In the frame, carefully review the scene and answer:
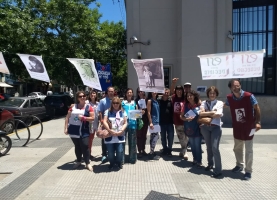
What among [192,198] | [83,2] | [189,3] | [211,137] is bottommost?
[192,198]

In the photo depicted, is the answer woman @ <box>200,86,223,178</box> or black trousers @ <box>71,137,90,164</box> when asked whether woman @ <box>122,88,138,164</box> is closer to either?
black trousers @ <box>71,137,90,164</box>

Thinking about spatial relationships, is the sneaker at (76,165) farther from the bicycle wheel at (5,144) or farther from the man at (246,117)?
the man at (246,117)

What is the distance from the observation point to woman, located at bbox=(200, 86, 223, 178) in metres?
5.71

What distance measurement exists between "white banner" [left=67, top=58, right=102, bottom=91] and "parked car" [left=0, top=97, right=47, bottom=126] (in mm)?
4720

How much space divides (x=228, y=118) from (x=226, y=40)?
351cm

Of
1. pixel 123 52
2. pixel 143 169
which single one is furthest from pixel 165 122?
pixel 123 52

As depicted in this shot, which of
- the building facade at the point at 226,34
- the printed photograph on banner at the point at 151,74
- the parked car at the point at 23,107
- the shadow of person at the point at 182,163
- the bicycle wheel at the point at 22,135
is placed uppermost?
the building facade at the point at 226,34

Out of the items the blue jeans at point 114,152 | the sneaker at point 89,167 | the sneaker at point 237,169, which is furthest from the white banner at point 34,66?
the sneaker at point 237,169

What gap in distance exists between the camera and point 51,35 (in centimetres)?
1892

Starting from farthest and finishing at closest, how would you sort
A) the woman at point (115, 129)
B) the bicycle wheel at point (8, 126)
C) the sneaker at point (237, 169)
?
the bicycle wheel at point (8, 126) → the woman at point (115, 129) → the sneaker at point (237, 169)

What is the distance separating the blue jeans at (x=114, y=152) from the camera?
20.3ft

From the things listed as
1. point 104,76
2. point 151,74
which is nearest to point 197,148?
point 151,74

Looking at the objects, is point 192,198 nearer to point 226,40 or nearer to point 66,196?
point 66,196

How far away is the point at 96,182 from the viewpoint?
17.8 ft
